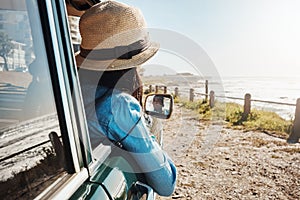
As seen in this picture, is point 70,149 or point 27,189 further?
point 70,149

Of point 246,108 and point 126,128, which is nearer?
point 126,128

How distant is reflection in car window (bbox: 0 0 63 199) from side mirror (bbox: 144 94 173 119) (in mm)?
1320

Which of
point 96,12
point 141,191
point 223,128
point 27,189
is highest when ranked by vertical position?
point 96,12

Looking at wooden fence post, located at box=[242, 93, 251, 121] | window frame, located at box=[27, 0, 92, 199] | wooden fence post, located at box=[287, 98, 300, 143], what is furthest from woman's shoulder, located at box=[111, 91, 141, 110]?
wooden fence post, located at box=[242, 93, 251, 121]

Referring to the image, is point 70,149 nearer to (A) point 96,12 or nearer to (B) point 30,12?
(B) point 30,12

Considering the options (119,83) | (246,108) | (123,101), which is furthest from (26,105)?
(246,108)

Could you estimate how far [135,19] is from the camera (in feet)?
4.61

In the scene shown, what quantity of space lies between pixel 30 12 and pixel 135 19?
663mm

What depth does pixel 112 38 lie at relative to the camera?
53.2 inches

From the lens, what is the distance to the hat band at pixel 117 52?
1.33 m

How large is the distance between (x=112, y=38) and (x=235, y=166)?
11.3 ft

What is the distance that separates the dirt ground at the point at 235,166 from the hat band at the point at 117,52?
233 centimetres

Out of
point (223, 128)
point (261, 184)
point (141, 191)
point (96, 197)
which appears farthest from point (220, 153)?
point (96, 197)

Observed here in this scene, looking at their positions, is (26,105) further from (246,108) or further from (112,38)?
(246,108)
